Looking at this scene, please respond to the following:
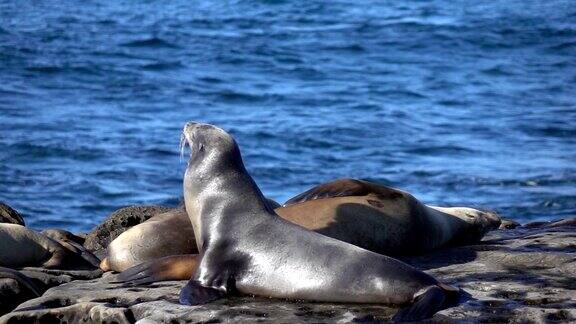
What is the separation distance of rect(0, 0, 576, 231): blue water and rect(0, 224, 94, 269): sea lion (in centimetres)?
517

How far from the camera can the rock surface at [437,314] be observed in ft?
17.1

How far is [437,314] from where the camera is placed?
5.14 m

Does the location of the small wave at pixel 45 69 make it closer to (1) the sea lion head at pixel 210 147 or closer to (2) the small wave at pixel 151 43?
(2) the small wave at pixel 151 43

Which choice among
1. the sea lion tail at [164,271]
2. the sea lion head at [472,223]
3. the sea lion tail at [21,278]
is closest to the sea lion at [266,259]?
the sea lion tail at [164,271]

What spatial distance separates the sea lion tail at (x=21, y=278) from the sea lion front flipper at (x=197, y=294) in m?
1.03

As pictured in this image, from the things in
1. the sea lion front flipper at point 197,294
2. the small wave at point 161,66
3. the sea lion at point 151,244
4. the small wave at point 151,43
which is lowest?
the small wave at point 161,66

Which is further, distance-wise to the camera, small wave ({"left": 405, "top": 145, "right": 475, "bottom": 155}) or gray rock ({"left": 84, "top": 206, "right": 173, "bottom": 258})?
small wave ({"left": 405, "top": 145, "right": 475, "bottom": 155})

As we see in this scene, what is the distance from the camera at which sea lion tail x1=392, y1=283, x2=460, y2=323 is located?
509 cm

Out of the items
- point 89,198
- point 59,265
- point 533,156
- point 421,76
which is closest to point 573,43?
point 421,76

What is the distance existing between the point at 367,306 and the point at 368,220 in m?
1.32

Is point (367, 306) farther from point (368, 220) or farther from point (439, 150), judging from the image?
point (439, 150)

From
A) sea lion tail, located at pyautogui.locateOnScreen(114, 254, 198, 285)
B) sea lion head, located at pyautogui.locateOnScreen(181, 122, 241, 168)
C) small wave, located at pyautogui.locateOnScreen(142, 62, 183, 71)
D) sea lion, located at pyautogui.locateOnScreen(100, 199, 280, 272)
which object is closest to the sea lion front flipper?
sea lion tail, located at pyautogui.locateOnScreen(114, 254, 198, 285)

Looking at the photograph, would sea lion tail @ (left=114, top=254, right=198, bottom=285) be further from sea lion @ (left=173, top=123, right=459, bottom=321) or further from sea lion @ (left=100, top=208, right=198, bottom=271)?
sea lion @ (left=100, top=208, right=198, bottom=271)

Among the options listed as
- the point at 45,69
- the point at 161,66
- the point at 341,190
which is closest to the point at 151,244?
the point at 341,190
